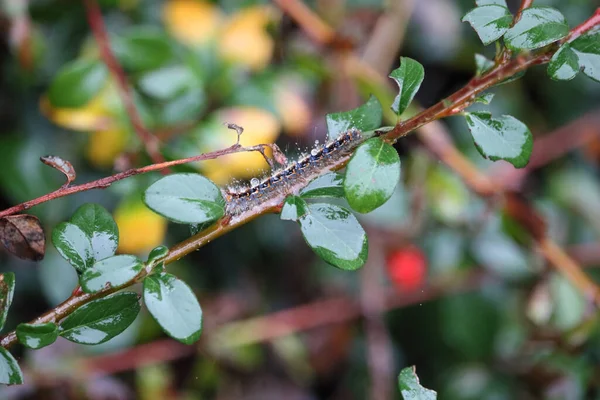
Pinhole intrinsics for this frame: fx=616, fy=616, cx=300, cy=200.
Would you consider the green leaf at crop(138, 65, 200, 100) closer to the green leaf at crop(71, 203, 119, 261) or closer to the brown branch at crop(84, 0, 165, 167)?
the brown branch at crop(84, 0, 165, 167)

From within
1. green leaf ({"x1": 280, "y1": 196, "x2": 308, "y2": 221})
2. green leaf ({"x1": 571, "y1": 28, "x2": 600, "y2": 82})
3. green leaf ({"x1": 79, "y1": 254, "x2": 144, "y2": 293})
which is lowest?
green leaf ({"x1": 571, "y1": 28, "x2": 600, "y2": 82})

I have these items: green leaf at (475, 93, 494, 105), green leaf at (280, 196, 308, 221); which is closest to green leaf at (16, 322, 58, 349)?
green leaf at (280, 196, 308, 221)

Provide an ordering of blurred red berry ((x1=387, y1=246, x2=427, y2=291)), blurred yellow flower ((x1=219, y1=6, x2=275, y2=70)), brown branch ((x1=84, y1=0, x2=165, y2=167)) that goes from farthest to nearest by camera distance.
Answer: blurred red berry ((x1=387, y1=246, x2=427, y2=291)), blurred yellow flower ((x1=219, y1=6, x2=275, y2=70)), brown branch ((x1=84, y1=0, x2=165, y2=167))

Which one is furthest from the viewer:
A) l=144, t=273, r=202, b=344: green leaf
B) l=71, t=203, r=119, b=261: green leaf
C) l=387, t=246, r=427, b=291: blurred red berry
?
l=387, t=246, r=427, b=291: blurred red berry

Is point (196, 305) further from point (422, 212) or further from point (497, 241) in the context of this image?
point (497, 241)

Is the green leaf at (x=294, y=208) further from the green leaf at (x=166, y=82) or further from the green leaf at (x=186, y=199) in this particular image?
the green leaf at (x=166, y=82)

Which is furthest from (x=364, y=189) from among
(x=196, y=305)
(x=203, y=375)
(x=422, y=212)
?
(x=203, y=375)
